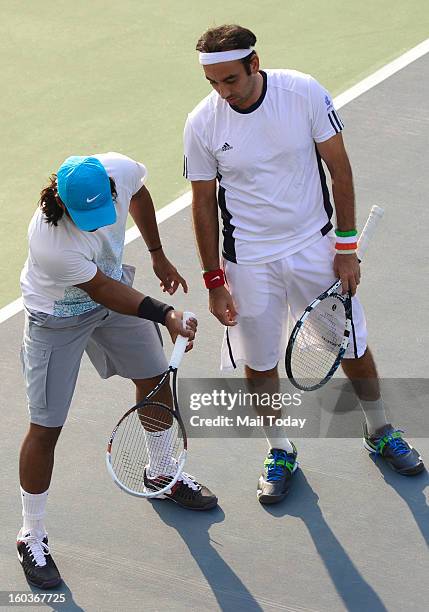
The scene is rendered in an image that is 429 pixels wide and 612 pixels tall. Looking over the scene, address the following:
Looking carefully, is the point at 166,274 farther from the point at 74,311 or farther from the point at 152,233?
the point at 74,311

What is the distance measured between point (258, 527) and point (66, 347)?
4.31 ft

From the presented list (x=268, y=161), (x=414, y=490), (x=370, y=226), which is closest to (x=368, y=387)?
(x=414, y=490)

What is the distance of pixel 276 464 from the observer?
253 inches

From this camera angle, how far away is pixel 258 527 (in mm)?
6215

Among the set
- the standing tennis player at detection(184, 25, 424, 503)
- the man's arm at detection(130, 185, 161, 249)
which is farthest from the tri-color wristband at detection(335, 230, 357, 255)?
the man's arm at detection(130, 185, 161, 249)

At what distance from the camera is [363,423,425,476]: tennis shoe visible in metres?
6.41

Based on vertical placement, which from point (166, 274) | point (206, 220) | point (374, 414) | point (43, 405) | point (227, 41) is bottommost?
point (374, 414)

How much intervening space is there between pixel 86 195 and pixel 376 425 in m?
2.11

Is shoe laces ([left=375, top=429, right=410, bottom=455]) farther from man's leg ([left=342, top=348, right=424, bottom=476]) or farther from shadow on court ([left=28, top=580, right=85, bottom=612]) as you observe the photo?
shadow on court ([left=28, top=580, right=85, bottom=612])

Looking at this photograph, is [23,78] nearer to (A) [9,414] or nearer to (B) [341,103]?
(B) [341,103]

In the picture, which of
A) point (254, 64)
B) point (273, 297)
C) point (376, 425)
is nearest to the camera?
point (254, 64)

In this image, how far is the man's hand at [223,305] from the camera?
20.0 ft

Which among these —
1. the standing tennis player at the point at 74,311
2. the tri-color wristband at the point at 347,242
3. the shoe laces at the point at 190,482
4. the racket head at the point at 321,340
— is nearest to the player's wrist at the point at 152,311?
the standing tennis player at the point at 74,311

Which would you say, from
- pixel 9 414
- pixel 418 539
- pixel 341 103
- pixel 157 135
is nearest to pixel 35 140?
pixel 157 135
